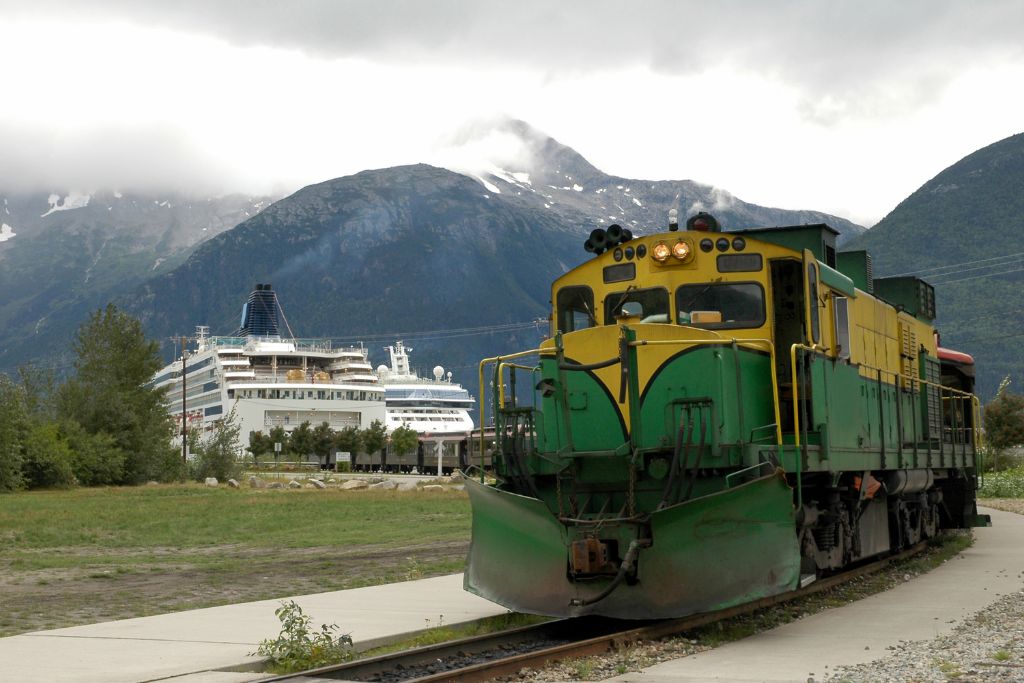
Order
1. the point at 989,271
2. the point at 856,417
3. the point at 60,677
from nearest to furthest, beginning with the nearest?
the point at 60,677
the point at 856,417
the point at 989,271

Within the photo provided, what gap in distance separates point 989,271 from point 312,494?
403ft

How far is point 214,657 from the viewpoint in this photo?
9.49 m

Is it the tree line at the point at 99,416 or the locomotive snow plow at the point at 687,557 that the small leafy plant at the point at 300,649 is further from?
the tree line at the point at 99,416

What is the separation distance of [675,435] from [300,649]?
384cm

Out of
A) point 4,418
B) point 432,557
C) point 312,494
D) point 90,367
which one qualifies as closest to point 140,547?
point 432,557

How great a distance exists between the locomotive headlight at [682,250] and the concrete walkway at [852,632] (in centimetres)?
379

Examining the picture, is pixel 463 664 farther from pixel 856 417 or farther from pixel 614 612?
pixel 856 417

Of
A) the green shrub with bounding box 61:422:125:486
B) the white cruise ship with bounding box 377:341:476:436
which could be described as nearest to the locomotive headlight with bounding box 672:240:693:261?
the green shrub with bounding box 61:422:125:486

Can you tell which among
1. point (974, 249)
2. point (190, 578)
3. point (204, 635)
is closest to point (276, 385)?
point (974, 249)

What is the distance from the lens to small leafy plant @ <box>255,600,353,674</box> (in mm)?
9234

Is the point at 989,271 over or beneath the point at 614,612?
over

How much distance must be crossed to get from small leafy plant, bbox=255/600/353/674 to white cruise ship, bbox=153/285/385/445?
108675mm

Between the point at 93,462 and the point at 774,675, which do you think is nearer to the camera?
the point at 774,675

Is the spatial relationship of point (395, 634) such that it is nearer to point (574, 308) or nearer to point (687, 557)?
point (687, 557)
